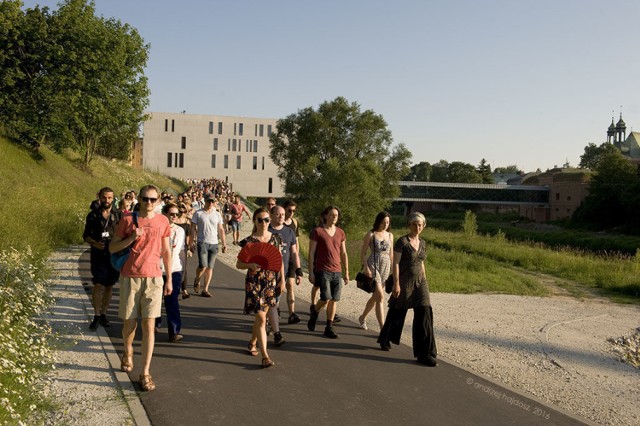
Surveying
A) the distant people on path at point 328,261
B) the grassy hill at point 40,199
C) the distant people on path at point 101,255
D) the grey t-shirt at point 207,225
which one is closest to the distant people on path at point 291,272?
the distant people on path at point 328,261

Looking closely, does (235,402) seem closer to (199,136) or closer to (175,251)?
(175,251)

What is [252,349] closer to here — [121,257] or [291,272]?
[291,272]

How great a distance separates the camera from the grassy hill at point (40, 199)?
1168 centimetres

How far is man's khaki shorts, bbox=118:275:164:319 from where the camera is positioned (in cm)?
553

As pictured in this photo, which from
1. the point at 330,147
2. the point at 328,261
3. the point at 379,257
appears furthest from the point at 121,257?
the point at 330,147

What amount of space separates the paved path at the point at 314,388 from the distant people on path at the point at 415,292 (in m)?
0.25

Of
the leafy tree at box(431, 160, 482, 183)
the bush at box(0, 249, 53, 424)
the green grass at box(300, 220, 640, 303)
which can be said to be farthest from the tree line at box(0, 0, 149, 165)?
the leafy tree at box(431, 160, 482, 183)

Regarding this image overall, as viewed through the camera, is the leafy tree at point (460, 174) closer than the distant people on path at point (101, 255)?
No

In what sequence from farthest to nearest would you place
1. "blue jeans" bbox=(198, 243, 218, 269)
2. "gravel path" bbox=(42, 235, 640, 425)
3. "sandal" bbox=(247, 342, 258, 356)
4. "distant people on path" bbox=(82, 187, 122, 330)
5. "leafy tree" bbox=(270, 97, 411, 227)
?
1. "leafy tree" bbox=(270, 97, 411, 227)
2. "blue jeans" bbox=(198, 243, 218, 269)
3. "distant people on path" bbox=(82, 187, 122, 330)
4. "sandal" bbox=(247, 342, 258, 356)
5. "gravel path" bbox=(42, 235, 640, 425)

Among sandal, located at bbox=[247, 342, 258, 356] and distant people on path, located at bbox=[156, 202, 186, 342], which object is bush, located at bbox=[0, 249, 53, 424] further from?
sandal, located at bbox=[247, 342, 258, 356]

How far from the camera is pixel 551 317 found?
1155 cm

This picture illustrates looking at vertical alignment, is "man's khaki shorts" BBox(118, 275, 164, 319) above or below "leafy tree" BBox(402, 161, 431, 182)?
below

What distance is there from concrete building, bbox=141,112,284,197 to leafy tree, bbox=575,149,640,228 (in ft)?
130

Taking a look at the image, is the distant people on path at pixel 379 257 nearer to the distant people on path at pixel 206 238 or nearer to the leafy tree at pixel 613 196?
the distant people on path at pixel 206 238
